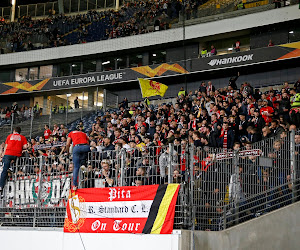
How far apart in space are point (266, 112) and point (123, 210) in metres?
6.53

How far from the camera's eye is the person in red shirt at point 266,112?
13.2 m

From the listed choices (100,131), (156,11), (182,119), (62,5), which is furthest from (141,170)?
(62,5)

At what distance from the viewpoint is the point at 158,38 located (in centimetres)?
2856

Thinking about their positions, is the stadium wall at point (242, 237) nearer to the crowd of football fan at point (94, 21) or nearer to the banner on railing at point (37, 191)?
the banner on railing at point (37, 191)

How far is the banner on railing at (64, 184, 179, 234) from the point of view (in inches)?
313

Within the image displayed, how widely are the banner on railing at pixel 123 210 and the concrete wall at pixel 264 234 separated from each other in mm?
760

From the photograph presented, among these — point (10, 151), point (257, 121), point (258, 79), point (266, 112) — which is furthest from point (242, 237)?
point (258, 79)

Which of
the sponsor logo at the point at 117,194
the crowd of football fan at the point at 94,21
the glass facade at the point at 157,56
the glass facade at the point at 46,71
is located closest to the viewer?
the sponsor logo at the point at 117,194

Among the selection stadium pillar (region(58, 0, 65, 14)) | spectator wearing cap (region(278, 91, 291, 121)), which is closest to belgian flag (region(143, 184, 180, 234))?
spectator wearing cap (region(278, 91, 291, 121))

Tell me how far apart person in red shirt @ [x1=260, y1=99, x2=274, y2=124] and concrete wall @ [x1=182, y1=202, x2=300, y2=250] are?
17.5 feet

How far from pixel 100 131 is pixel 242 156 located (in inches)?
407

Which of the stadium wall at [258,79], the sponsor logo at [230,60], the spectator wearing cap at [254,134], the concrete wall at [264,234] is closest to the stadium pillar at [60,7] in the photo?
the stadium wall at [258,79]

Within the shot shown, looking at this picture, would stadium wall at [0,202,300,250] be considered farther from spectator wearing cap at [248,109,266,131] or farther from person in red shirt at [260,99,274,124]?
person in red shirt at [260,99,274,124]

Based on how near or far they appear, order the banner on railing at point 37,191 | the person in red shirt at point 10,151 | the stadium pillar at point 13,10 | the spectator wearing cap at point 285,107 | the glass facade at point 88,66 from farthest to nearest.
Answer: the stadium pillar at point 13,10 < the glass facade at point 88,66 < the spectator wearing cap at point 285,107 < the person in red shirt at point 10,151 < the banner on railing at point 37,191
